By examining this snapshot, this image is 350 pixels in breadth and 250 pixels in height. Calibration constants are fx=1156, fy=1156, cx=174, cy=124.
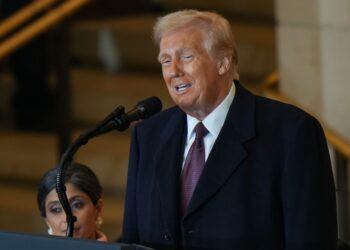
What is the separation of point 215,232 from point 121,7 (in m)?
5.72

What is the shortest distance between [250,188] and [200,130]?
9.6 inches

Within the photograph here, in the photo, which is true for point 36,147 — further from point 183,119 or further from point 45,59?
point 183,119

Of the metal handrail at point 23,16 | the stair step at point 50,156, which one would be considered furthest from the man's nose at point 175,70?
the stair step at point 50,156

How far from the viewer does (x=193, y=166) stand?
11.2 feet

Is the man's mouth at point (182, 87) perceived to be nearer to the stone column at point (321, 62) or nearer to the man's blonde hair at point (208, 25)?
the man's blonde hair at point (208, 25)

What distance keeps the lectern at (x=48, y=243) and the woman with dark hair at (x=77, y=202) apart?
0.85m

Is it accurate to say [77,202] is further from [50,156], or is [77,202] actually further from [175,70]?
[50,156]

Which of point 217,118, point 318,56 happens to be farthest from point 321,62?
point 217,118

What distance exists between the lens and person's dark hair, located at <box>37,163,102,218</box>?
12.4 feet

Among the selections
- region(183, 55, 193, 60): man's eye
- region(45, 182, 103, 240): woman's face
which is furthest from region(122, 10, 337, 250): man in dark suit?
region(45, 182, 103, 240): woman's face

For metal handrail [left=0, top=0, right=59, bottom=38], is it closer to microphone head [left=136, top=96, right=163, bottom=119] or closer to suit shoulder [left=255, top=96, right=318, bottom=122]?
suit shoulder [left=255, top=96, right=318, bottom=122]

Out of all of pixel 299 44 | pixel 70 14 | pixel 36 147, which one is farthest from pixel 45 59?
pixel 299 44

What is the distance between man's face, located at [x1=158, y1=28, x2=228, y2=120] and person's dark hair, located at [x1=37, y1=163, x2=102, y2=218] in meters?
0.60

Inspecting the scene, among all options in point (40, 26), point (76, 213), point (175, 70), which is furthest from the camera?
point (40, 26)
